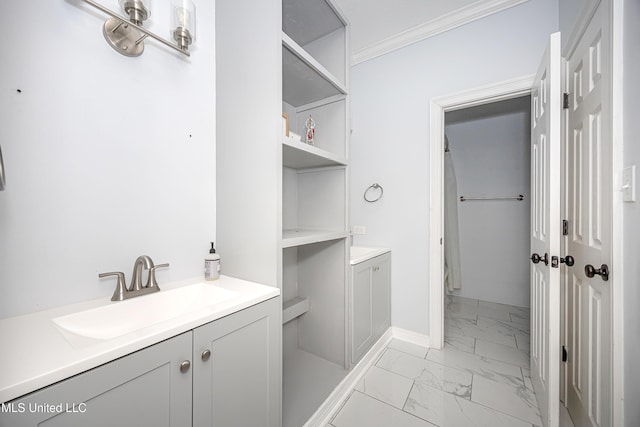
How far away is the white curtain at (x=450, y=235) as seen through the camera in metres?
3.16

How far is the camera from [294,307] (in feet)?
5.65

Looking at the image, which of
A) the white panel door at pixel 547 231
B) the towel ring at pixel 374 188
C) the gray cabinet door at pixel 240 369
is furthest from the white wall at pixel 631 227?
the towel ring at pixel 374 188

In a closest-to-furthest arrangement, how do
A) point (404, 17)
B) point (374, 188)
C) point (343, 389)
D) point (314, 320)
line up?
point (343, 389), point (314, 320), point (404, 17), point (374, 188)

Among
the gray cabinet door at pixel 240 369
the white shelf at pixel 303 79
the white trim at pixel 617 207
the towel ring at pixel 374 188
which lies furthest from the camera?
the towel ring at pixel 374 188

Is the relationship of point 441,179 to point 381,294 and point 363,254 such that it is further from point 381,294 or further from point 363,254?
point 381,294

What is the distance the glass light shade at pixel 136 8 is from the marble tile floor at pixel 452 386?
2.12m

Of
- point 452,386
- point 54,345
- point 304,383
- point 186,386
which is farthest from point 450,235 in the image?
point 54,345

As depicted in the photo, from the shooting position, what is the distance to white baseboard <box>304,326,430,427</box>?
1.40 m

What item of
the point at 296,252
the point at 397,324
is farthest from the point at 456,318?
the point at 296,252

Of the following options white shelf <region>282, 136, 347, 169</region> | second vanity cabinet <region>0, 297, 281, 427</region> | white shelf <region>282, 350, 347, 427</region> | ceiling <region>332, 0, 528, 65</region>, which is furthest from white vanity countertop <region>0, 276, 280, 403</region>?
ceiling <region>332, 0, 528, 65</region>

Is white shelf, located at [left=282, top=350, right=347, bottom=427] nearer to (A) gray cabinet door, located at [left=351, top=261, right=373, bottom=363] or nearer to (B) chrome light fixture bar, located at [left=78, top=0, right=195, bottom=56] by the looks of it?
(A) gray cabinet door, located at [left=351, top=261, right=373, bottom=363]

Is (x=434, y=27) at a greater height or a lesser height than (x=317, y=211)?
greater

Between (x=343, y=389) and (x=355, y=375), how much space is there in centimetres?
18

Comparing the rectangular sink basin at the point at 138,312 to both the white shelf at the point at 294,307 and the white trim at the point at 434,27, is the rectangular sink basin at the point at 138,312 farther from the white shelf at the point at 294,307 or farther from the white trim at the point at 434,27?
the white trim at the point at 434,27
